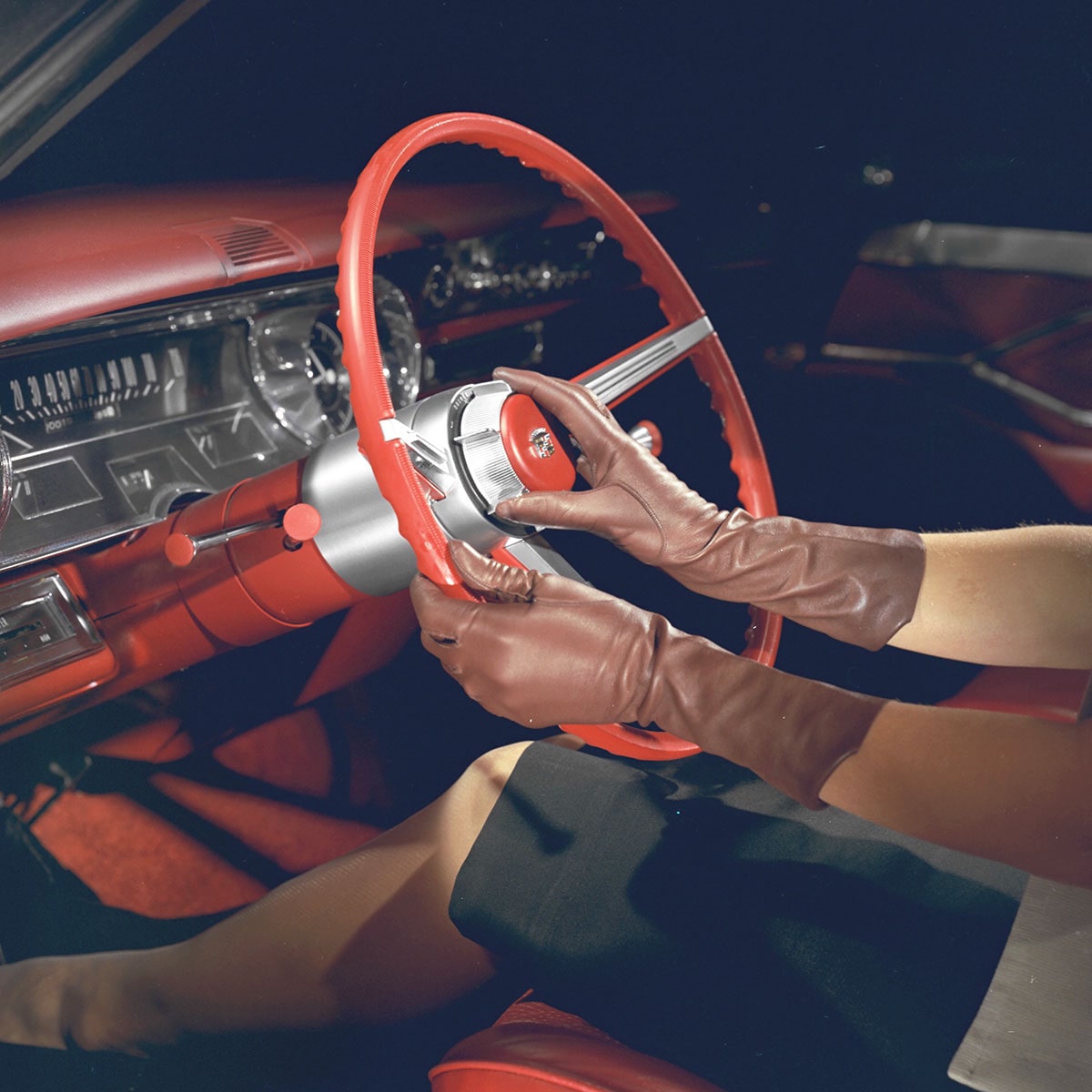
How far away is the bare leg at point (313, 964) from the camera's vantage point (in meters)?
0.82

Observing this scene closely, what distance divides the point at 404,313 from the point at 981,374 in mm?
913

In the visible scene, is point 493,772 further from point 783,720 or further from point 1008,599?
point 1008,599

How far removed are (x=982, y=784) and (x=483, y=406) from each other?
479 mm

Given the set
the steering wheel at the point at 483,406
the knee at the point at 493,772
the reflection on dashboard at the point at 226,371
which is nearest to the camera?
the steering wheel at the point at 483,406

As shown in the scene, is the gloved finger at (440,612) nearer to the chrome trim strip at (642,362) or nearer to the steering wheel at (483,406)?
the steering wheel at (483,406)

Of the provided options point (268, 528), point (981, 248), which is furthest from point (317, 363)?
point (981, 248)

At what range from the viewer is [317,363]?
131 centimetres

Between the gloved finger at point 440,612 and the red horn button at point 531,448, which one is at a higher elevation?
the red horn button at point 531,448

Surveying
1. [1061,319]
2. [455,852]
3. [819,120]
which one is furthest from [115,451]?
[1061,319]

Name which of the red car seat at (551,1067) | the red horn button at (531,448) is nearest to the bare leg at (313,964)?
the red car seat at (551,1067)

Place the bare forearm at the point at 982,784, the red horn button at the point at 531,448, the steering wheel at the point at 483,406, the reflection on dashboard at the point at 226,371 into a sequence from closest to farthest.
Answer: the bare forearm at the point at 982,784, the steering wheel at the point at 483,406, the red horn button at the point at 531,448, the reflection on dashboard at the point at 226,371

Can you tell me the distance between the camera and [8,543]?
93 cm

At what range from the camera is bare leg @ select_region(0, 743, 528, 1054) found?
0.82m

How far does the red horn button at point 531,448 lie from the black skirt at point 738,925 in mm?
282
